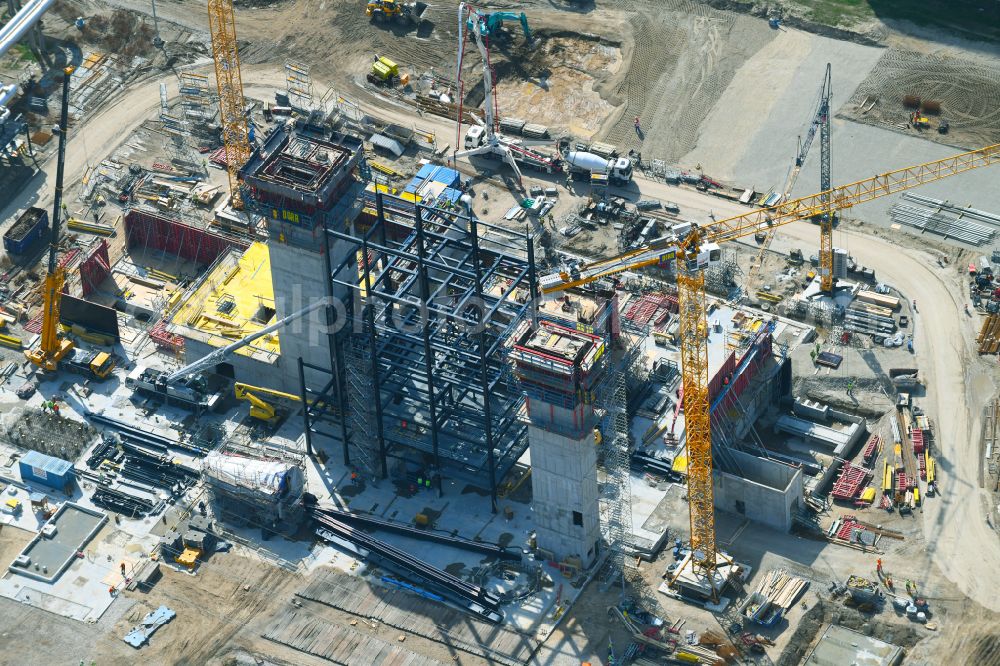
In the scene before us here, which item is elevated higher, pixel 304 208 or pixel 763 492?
pixel 763 492

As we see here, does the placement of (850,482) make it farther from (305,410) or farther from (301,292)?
(301,292)

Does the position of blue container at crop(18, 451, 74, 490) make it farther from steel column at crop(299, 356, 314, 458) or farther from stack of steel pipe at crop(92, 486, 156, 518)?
steel column at crop(299, 356, 314, 458)

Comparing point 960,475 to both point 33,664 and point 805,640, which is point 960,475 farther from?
point 33,664

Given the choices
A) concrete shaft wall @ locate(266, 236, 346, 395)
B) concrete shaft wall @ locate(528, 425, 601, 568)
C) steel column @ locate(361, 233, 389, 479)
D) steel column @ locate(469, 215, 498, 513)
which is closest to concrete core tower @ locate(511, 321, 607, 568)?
concrete shaft wall @ locate(528, 425, 601, 568)

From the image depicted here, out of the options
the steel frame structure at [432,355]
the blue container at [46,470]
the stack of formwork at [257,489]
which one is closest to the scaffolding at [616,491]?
the steel frame structure at [432,355]

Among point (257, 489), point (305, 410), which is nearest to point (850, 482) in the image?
point (305, 410)

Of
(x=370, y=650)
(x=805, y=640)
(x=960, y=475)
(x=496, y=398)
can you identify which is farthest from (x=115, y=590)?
(x=960, y=475)
